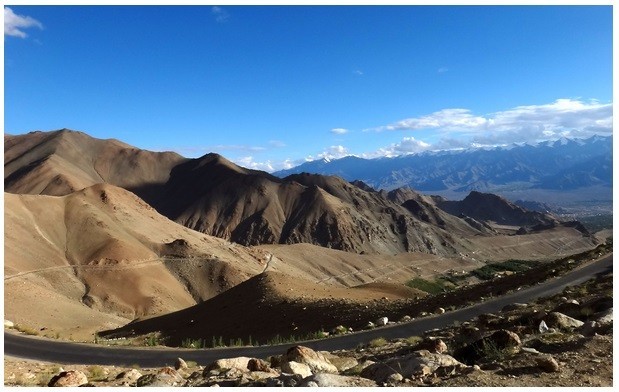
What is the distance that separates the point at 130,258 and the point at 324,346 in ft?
208

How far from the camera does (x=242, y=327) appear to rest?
35469 millimetres

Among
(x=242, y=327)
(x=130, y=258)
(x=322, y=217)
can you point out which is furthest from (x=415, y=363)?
(x=322, y=217)

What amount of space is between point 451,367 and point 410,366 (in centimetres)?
100

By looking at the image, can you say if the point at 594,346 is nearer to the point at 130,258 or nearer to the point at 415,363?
the point at 415,363

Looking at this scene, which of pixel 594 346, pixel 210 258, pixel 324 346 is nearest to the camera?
pixel 594 346

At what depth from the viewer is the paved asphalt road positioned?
73.8ft

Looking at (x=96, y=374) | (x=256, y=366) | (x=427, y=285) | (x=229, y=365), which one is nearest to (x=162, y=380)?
(x=229, y=365)

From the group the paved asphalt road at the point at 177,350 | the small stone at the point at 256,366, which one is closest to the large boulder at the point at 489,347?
the small stone at the point at 256,366

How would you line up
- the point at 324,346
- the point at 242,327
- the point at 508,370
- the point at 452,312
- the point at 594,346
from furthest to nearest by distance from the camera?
the point at 242,327, the point at 452,312, the point at 324,346, the point at 594,346, the point at 508,370

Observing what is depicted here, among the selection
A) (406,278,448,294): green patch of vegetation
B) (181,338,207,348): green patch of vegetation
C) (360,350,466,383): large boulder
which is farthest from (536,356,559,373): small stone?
(406,278,448,294): green patch of vegetation

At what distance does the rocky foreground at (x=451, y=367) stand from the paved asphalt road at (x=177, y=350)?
6218 mm

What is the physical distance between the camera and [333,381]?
30.8 ft

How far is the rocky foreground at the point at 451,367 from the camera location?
30.8 feet

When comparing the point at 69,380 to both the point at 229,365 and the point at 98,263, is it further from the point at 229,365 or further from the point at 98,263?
the point at 98,263
